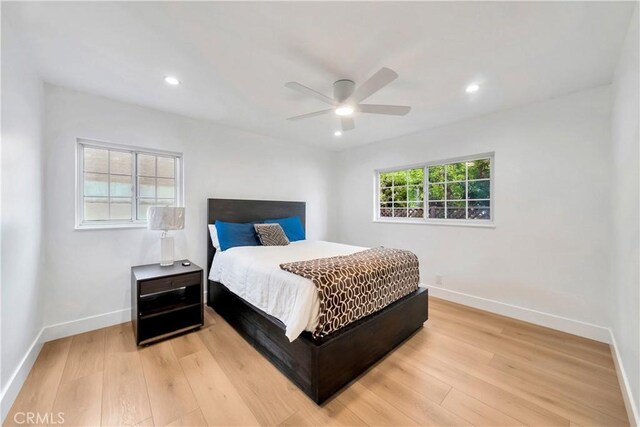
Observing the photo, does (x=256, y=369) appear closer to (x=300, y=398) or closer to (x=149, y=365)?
(x=300, y=398)

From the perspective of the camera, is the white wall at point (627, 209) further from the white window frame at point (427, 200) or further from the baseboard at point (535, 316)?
the white window frame at point (427, 200)

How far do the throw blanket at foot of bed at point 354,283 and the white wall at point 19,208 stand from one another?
1.76 meters

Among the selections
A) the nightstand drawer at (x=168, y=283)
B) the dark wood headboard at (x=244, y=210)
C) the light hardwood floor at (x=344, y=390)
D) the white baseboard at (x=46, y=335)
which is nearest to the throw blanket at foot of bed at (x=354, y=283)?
the light hardwood floor at (x=344, y=390)

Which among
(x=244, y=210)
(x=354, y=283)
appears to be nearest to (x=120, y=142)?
(x=244, y=210)

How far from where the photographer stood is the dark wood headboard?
3242 mm

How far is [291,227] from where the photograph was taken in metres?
3.81

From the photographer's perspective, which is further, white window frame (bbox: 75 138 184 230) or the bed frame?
white window frame (bbox: 75 138 184 230)

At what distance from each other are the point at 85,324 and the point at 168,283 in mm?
967

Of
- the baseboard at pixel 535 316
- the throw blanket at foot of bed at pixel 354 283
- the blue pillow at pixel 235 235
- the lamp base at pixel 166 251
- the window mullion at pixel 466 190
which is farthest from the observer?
the window mullion at pixel 466 190

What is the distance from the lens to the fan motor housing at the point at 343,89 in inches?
83.4

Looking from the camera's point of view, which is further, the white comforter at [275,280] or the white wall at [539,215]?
the white wall at [539,215]

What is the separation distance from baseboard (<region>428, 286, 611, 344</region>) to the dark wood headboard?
2542mm

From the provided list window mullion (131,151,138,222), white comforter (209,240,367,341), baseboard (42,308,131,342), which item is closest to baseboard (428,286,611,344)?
white comforter (209,240,367,341)

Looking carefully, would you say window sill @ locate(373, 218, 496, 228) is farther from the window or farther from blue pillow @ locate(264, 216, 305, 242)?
blue pillow @ locate(264, 216, 305, 242)
